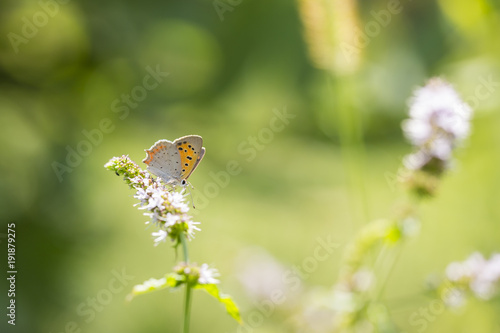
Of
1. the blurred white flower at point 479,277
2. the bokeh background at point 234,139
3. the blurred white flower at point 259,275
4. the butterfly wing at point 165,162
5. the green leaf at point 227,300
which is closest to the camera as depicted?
the green leaf at point 227,300

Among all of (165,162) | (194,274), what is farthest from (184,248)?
(165,162)

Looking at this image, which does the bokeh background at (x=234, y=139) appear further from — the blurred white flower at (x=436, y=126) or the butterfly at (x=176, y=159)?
the butterfly at (x=176, y=159)

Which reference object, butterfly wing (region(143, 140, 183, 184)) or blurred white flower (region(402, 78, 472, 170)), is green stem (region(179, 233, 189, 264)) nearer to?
butterfly wing (region(143, 140, 183, 184))

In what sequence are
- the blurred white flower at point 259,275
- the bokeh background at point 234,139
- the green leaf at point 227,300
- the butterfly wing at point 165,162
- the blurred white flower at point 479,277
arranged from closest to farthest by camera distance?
the green leaf at point 227,300 < the butterfly wing at point 165,162 < the blurred white flower at point 479,277 < the blurred white flower at point 259,275 < the bokeh background at point 234,139

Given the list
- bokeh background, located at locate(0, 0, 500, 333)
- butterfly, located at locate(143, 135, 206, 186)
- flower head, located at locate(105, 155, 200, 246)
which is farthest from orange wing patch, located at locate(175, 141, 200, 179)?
bokeh background, located at locate(0, 0, 500, 333)

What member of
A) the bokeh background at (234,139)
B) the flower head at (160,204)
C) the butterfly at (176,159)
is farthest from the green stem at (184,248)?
the bokeh background at (234,139)

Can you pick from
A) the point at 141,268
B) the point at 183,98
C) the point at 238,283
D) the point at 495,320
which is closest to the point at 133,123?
the point at 183,98

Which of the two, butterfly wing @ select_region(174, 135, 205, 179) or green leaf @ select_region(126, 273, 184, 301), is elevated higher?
butterfly wing @ select_region(174, 135, 205, 179)
